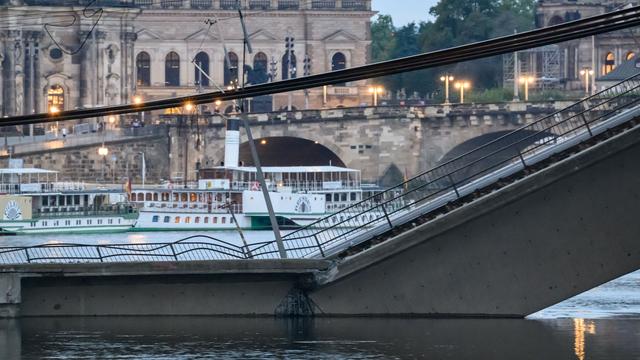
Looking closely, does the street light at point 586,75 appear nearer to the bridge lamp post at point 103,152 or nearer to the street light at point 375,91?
the street light at point 375,91

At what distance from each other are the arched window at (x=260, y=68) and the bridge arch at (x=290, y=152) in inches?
997

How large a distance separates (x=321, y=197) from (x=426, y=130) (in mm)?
25386

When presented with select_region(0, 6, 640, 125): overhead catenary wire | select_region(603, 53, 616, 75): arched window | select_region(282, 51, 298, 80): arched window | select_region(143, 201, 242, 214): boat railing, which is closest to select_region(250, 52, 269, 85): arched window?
select_region(282, 51, 298, 80): arched window

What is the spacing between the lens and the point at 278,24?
179 meters

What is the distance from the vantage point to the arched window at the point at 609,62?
174m

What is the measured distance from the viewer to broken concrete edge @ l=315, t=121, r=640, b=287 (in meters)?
47.9

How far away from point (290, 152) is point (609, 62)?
39989 mm

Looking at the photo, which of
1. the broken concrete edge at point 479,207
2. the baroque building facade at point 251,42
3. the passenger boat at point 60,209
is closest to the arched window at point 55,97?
the baroque building facade at point 251,42

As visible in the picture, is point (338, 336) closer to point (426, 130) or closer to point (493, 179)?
point (493, 179)

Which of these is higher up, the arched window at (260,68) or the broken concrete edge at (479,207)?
the arched window at (260,68)

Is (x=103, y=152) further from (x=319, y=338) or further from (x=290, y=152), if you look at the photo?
(x=319, y=338)

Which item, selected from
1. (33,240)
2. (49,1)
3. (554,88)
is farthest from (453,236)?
(554,88)

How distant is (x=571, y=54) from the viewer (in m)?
178

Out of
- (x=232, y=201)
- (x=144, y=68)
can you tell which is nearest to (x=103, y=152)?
(x=232, y=201)
